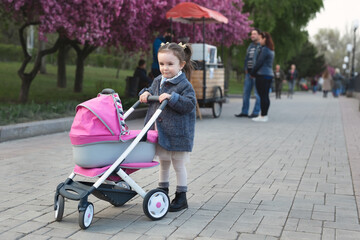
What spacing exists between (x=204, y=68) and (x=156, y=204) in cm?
809

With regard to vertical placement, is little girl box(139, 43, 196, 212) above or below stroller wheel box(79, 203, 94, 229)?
above

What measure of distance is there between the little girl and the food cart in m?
7.44

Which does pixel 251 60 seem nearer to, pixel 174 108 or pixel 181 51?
pixel 181 51

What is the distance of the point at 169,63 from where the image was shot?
4.05m

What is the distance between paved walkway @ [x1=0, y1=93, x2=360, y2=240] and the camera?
3.67 m

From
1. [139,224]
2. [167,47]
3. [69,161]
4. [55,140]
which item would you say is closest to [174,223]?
[139,224]

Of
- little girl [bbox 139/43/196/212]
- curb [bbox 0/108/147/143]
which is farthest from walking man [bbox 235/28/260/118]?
little girl [bbox 139/43/196/212]

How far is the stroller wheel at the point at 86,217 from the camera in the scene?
3597mm

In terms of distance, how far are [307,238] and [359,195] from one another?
1.60 metres

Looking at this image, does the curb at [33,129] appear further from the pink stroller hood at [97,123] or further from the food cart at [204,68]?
the pink stroller hood at [97,123]

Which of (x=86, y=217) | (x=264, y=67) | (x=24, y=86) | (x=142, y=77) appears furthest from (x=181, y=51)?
(x=142, y=77)

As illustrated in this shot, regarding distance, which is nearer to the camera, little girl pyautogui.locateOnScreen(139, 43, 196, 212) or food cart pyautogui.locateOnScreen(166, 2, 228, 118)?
little girl pyautogui.locateOnScreen(139, 43, 196, 212)

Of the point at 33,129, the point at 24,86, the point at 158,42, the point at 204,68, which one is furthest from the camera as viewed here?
the point at 24,86

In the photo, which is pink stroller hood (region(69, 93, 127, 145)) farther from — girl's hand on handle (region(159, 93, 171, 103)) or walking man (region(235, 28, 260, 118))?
walking man (region(235, 28, 260, 118))
